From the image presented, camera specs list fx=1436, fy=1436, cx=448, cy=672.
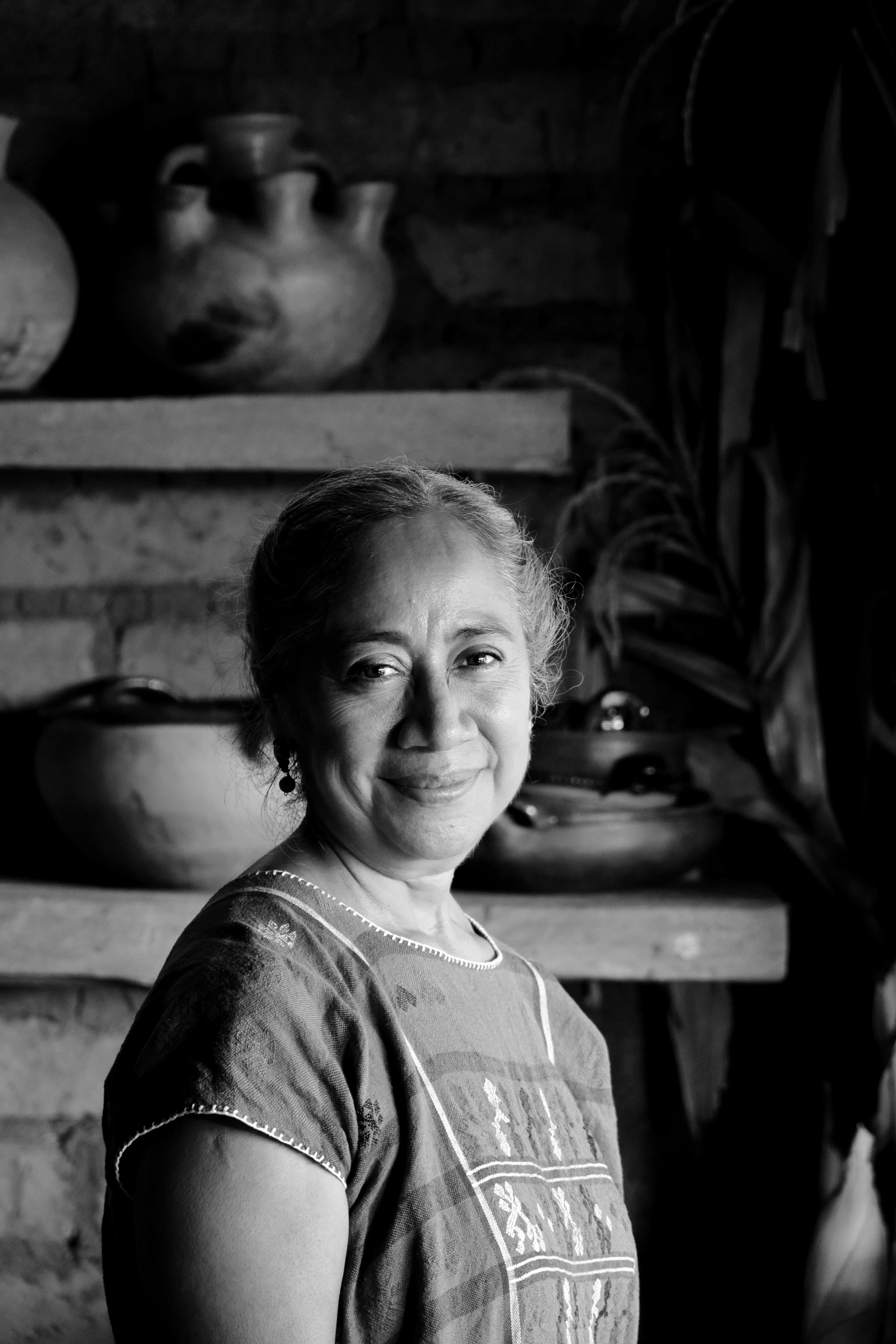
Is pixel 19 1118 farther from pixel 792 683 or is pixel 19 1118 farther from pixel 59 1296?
pixel 792 683

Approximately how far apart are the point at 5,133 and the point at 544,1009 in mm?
1462

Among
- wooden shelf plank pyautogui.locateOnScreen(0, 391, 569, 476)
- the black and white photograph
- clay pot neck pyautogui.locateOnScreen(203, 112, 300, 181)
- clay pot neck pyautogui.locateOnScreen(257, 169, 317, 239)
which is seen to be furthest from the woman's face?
clay pot neck pyautogui.locateOnScreen(203, 112, 300, 181)

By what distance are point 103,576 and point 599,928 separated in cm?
90

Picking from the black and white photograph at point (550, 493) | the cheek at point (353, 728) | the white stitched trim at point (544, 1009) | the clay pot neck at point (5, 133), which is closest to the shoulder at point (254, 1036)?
the cheek at point (353, 728)

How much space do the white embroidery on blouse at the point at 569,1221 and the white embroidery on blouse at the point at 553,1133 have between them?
0.03 metres

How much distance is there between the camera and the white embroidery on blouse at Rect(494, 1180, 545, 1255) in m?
0.91

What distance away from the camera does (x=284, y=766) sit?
106 centimetres

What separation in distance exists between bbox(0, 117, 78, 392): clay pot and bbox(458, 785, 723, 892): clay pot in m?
0.89

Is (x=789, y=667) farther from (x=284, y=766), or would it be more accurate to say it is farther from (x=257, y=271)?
(x=284, y=766)

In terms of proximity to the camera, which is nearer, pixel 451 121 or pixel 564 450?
pixel 564 450

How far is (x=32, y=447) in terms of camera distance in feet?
6.32

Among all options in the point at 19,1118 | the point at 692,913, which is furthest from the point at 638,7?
the point at 19,1118

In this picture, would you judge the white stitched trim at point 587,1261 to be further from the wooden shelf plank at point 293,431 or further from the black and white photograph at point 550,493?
the wooden shelf plank at point 293,431

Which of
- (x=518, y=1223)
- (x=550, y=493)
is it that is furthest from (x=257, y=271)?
(x=518, y=1223)
